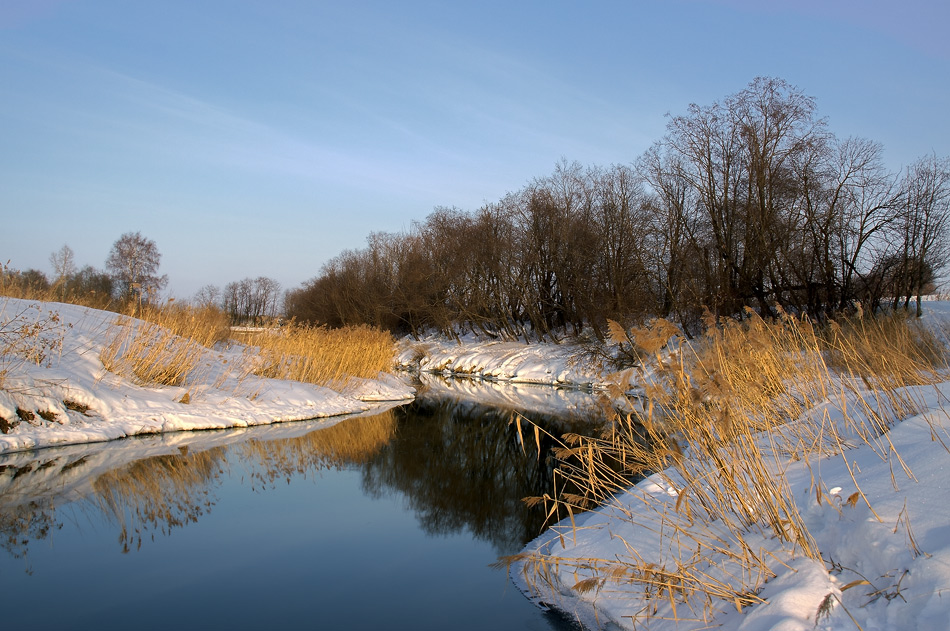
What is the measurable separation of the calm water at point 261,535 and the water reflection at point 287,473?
0.10 ft

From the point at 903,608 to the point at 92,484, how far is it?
7.33 metres

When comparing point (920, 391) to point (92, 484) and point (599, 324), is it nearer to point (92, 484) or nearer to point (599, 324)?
point (92, 484)

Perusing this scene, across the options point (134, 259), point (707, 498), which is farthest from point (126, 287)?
point (707, 498)

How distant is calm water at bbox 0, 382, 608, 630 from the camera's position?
13.4 feet

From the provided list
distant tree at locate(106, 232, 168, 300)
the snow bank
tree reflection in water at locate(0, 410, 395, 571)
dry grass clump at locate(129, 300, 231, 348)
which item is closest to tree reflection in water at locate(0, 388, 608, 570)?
tree reflection in water at locate(0, 410, 395, 571)

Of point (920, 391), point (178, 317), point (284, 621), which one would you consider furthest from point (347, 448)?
point (920, 391)

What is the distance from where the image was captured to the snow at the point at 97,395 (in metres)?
8.10

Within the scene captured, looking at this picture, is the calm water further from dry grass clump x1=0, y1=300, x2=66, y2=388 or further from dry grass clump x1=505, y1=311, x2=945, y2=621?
dry grass clump x1=0, y1=300, x2=66, y2=388

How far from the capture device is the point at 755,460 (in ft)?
10.8

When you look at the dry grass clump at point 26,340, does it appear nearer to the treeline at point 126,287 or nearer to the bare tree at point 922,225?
the treeline at point 126,287

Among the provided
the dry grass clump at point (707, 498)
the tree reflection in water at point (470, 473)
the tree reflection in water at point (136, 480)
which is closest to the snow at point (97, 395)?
the tree reflection in water at point (136, 480)

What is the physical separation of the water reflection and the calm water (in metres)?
0.03

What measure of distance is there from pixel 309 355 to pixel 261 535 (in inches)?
336

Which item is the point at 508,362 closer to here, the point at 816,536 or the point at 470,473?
the point at 470,473
